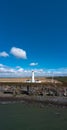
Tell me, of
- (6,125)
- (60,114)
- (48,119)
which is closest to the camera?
(6,125)

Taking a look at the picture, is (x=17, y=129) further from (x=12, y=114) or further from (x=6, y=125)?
(x=12, y=114)

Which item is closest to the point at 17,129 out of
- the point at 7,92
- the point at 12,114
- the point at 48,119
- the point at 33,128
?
the point at 33,128

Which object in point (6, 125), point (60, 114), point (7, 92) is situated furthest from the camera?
point (7, 92)

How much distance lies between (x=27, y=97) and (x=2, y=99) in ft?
15.3

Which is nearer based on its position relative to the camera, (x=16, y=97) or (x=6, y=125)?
(x=6, y=125)

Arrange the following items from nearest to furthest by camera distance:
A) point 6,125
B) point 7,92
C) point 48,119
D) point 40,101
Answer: point 6,125 → point 48,119 → point 40,101 → point 7,92

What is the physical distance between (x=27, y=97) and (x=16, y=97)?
7.13ft

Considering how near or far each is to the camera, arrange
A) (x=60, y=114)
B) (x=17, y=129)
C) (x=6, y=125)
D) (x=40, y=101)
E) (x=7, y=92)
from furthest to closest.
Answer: (x=7, y=92), (x=40, y=101), (x=60, y=114), (x=6, y=125), (x=17, y=129)

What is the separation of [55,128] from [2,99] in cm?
2220

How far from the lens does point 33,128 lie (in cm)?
2106

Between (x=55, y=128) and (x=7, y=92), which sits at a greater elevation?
(x=7, y=92)

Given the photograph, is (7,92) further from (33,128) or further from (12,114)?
(33,128)

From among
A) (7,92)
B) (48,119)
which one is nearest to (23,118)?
(48,119)

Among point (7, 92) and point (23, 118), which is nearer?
point (23, 118)
